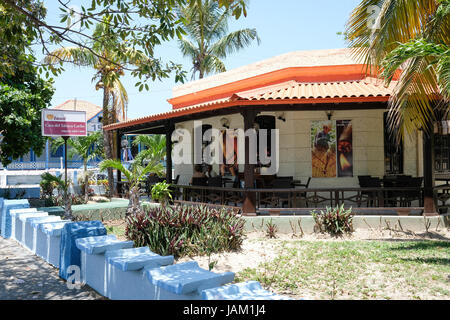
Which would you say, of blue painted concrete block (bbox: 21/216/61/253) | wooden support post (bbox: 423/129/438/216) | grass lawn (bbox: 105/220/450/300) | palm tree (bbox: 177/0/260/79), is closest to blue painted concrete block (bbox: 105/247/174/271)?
grass lawn (bbox: 105/220/450/300)

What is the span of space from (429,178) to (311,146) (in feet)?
11.6

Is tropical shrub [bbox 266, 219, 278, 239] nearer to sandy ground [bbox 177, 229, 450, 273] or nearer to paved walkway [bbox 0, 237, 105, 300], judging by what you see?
sandy ground [bbox 177, 229, 450, 273]

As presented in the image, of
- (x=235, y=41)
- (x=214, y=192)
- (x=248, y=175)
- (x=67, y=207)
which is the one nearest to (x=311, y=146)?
(x=248, y=175)

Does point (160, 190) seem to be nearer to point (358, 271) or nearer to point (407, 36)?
point (358, 271)

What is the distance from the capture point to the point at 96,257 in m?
5.06

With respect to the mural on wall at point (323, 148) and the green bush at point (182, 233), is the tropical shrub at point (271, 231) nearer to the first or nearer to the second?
the green bush at point (182, 233)

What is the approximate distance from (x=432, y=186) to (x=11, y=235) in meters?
A: 9.68

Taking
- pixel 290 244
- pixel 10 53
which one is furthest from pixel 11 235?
pixel 290 244

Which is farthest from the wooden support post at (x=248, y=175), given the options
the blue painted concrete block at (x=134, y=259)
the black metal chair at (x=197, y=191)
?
the blue painted concrete block at (x=134, y=259)

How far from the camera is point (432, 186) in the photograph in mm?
9523

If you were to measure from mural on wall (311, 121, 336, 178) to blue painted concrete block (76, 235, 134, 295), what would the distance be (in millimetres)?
8091

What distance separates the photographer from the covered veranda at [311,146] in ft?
31.7
